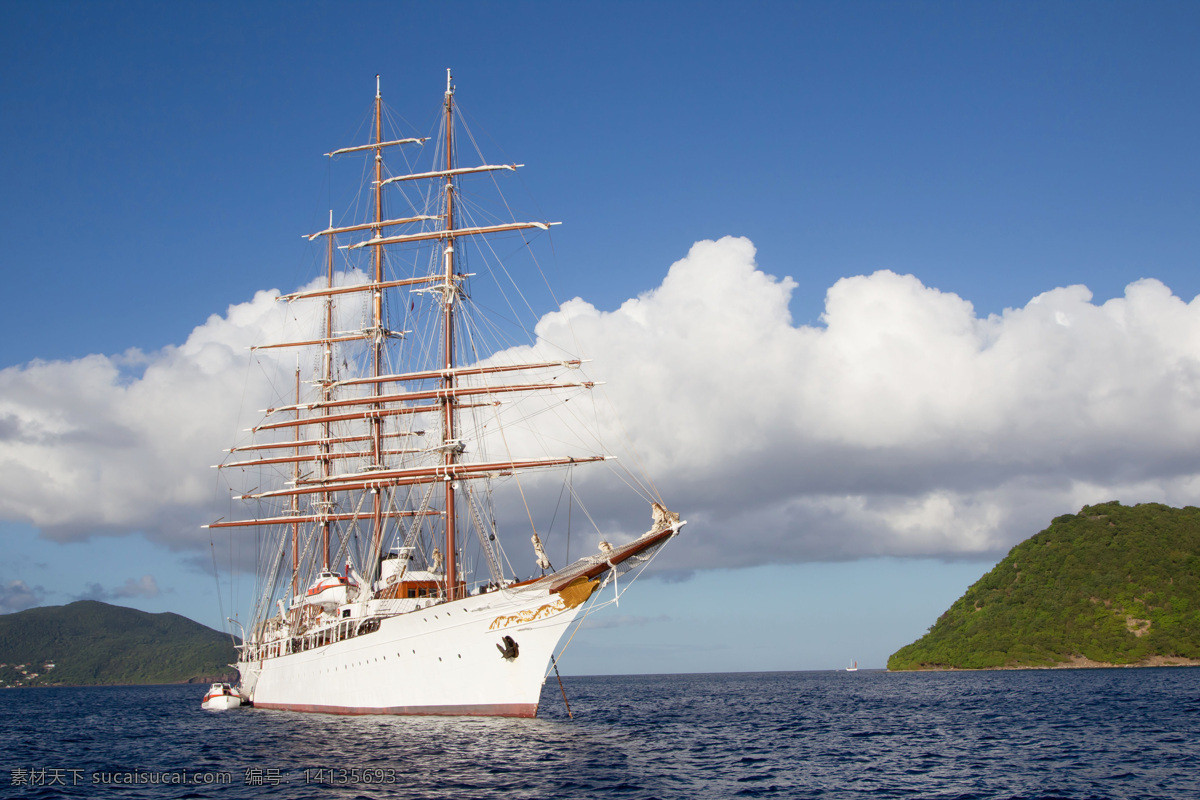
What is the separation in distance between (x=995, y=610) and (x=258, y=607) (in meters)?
103

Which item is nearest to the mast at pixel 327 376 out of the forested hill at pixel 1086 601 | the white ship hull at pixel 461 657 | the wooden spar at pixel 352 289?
the wooden spar at pixel 352 289

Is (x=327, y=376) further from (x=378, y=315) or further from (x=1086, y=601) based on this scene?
(x=1086, y=601)

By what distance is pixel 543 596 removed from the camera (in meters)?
41.0

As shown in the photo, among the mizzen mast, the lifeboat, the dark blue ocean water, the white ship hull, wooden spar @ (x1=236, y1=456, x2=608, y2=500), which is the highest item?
the mizzen mast

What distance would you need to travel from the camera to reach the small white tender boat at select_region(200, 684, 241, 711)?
77062 millimetres

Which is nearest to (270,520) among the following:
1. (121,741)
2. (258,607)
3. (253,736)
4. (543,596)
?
(258,607)

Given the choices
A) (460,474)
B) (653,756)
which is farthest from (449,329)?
(653,756)

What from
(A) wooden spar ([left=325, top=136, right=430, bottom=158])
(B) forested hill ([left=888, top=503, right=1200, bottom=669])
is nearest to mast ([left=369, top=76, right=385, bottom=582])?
(A) wooden spar ([left=325, top=136, right=430, bottom=158])

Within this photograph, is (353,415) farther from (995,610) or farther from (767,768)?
(995,610)

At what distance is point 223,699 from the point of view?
254ft

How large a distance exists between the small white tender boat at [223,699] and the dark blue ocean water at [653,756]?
18.7m

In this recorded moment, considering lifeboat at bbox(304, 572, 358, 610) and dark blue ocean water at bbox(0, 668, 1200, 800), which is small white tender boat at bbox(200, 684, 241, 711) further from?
lifeboat at bbox(304, 572, 358, 610)

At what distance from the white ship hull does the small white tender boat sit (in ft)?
108

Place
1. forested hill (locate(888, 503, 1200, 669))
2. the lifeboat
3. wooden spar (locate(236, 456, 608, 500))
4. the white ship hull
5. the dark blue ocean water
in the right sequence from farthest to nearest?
forested hill (locate(888, 503, 1200, 669))
the lifeboat
wooden spar (locate(236, 456, 608, 500))
the white ship hull
the dark blue ocean water
